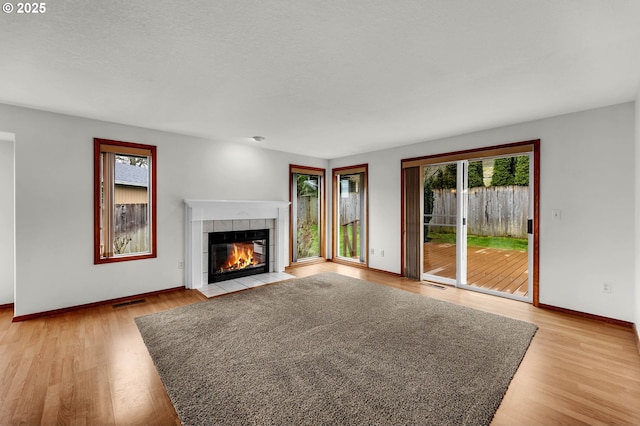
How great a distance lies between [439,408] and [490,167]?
Result: 12.8 feet

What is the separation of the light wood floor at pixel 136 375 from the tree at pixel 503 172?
2.07m

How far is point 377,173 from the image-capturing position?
→ 5.65 metres

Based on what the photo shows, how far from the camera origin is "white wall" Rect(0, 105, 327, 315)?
322 cm

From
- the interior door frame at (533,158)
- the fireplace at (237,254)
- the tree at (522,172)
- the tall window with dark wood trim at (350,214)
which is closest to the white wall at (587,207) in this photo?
the interior door frame at (533,158)

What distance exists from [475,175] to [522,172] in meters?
0.69

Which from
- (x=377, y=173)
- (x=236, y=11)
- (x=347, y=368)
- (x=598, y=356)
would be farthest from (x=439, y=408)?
(x=377, y=173)

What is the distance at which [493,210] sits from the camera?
4.50 meters

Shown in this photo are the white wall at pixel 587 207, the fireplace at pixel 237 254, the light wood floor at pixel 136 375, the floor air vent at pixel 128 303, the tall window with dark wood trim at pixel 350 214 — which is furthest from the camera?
the tall window with dark wood trim at pixel 350 214

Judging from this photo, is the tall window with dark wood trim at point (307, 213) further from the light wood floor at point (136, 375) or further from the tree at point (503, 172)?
the tree at point (503, 172)

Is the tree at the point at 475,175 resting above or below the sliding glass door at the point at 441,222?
above

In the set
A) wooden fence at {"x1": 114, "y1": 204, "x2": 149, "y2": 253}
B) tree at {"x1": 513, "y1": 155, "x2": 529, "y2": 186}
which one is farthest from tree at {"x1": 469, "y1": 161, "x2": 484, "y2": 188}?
wooden fence at {"x1": 114, "y1": 204, "x2": 149, "y2": 253}

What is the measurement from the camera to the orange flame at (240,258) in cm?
495

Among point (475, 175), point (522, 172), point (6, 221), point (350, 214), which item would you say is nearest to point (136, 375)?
point (6, 221)

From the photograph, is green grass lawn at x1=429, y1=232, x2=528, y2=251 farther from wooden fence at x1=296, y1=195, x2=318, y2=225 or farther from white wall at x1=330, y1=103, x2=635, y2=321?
wooden fence at x1=296, y1=195, x2=318, y2=225
